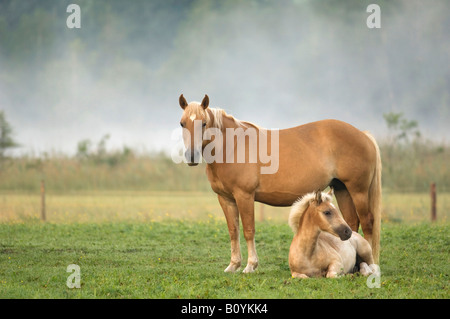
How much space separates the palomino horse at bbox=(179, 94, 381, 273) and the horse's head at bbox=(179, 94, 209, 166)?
70mm

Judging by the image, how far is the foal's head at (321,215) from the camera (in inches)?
272

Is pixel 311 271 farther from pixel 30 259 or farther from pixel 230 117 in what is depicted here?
pixel 30 259

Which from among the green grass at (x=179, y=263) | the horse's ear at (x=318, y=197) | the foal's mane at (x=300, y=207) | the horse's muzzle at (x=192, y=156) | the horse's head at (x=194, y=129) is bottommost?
the green grass at (x=179, y=263)

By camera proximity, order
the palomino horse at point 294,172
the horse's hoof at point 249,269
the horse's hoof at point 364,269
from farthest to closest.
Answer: the palomino horse at point 294,172, the horse's hoof at point 249,269, the horse's hoof at point 364,269

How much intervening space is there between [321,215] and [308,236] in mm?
390

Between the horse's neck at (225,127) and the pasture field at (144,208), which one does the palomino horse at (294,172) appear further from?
the pasture field at (144,208)

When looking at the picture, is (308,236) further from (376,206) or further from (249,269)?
(376,206)

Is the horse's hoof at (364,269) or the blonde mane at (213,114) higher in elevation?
the blonde mane at (213,114)

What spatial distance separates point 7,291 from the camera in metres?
6.54

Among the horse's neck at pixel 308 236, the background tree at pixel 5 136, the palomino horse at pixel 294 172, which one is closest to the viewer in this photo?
the horse's neck at pixel 308 236

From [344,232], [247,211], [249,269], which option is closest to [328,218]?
[344,232]

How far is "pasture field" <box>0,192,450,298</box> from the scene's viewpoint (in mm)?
6434

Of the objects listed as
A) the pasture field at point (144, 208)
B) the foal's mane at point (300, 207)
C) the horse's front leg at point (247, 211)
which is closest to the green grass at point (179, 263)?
the horse's front leg at point (247, 211)
